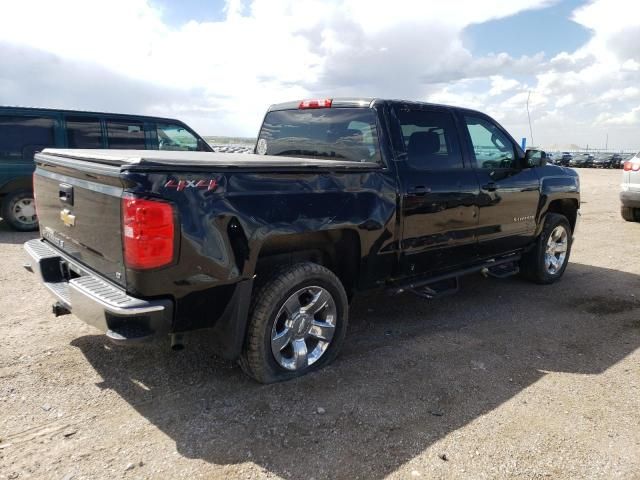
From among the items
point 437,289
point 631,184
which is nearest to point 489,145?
point 437,289

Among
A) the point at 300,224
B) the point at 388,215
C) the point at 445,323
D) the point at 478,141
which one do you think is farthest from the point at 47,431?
the point at 478,141

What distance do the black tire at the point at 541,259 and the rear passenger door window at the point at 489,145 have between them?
1.06 meters

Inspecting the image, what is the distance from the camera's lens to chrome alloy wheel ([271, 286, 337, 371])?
3393 millimetres

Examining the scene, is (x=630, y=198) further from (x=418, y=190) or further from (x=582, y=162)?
(x=582, y=162)

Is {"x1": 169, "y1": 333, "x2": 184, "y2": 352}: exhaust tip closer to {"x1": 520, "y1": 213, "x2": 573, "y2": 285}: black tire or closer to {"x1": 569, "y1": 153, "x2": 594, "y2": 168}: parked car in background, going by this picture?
{"x1": 520, "y1": 213, "x2": 573, "y2": 285}: black tire

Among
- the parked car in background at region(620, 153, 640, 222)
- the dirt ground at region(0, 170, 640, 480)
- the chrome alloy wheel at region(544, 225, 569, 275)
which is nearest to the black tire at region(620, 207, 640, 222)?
the parked car in background at region(620, 153, 640, 222)

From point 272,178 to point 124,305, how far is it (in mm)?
1100

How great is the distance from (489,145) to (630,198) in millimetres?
6736

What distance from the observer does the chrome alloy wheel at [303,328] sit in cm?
339

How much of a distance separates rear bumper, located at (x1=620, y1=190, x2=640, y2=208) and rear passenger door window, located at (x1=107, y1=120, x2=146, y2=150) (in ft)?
29.9

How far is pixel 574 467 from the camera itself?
2.68 m

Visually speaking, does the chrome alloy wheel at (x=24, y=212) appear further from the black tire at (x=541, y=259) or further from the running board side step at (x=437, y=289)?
the black tire at (x=541, y=259)

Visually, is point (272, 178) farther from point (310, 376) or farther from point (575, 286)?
point (575, 286)

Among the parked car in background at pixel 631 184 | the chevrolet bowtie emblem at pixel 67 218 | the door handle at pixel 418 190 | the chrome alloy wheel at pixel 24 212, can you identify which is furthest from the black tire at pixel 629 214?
the chrome alloy wheel at pixel 24 212
